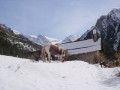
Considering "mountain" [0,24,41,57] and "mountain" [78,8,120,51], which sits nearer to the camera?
"mountain" [0,24,41,57]

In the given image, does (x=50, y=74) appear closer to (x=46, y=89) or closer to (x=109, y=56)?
(x=46, y=89)

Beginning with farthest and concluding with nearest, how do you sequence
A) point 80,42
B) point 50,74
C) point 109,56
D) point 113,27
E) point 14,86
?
1. point 113,27
2. point 80,42
3. point 109,56
4. point 50,74
5. point 14,86

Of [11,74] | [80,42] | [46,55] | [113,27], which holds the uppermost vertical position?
[113,27]

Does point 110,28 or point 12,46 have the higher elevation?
point 110,28

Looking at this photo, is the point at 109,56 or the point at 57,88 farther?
the point at 109,56

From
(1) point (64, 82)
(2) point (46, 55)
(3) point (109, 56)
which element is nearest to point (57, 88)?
(1) point (64, 82)

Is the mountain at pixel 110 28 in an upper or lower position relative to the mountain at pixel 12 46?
upper

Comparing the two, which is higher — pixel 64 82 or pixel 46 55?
pixel 46 55

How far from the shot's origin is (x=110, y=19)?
17788cm

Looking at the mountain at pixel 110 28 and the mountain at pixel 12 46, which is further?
the mountain at pixel 110 28

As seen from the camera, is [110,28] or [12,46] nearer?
[12,46]

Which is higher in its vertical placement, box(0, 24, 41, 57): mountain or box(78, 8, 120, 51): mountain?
box(78, 8, 120, 51): mountain

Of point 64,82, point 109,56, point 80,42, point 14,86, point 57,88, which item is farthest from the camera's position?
point 80,42

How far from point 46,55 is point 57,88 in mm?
8850
